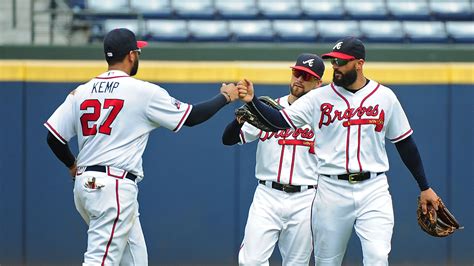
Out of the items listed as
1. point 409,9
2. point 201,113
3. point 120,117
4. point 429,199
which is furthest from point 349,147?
point 409,9

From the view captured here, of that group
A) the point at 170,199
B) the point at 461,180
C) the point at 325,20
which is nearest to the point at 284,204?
the point at 170,199

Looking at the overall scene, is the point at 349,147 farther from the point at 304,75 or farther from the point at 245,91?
the point at 304,75

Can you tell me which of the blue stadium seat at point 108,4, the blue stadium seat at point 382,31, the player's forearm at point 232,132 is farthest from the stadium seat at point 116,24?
the player's forearm at point 232,132

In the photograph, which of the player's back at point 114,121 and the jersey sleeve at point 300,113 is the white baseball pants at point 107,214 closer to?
the player's back at point 114,121

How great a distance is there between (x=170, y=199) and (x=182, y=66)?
51.3 inches

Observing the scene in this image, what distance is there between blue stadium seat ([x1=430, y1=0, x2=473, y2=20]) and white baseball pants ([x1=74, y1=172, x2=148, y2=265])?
7.62 m

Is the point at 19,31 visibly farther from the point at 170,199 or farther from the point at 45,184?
the point at 170,199

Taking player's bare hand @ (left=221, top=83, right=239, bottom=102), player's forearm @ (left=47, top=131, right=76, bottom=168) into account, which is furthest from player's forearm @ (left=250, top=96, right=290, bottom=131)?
player's forearm @ (left=47, top=131, right=76, bottom=168)

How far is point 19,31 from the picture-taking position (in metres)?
10.0

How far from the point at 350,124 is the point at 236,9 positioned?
6109mm

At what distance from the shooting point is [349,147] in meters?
5.80

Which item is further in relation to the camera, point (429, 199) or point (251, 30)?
point (251, 30)

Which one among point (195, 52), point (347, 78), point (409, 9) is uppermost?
point (409, 9)

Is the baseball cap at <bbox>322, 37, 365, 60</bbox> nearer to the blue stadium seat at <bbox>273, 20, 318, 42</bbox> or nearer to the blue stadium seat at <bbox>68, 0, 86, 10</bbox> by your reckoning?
the blue stadium seat at <bbox>273, 20, 318, 42</bbox>
